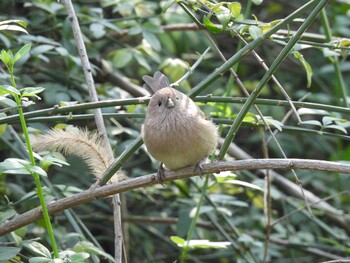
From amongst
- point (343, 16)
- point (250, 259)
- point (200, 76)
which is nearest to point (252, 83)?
point (200, 76)

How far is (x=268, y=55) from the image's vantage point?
5660mm

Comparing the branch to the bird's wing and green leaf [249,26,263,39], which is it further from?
the bird's wing

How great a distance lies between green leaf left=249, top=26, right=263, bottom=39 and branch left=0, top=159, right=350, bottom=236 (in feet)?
1.62

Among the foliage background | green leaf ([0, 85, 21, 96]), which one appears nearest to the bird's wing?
the foliage background

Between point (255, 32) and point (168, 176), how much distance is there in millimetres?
645

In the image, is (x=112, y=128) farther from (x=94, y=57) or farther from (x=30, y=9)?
(x=30, y=9)

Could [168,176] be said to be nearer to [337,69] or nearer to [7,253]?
[7,253]

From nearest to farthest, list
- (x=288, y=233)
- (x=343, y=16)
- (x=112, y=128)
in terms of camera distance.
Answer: (x=112, y=128) < (x=288, y=233) < (x=343, y=16)

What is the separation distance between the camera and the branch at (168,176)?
2.33 meters

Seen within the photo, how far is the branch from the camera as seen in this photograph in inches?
91.6

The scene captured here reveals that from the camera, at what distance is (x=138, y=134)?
→ 13.0 ft

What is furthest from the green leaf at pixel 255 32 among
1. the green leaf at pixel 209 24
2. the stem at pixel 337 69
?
the stem at pixel 337 69

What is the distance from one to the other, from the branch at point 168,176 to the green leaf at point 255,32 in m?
0.49

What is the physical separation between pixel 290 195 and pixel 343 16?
5.52 ft
